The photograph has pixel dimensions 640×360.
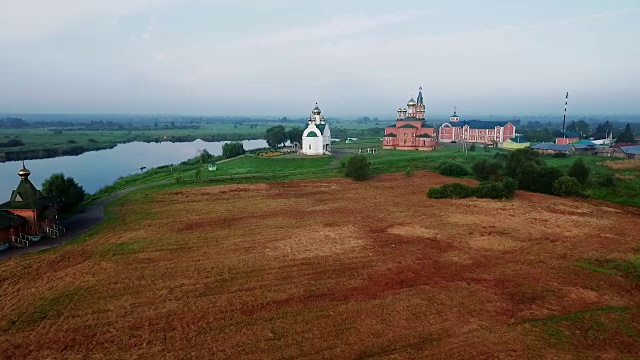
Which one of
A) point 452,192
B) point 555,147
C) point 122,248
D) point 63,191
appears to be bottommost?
point 122,248

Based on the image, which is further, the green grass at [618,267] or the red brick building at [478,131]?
the red brick building at [478,131]

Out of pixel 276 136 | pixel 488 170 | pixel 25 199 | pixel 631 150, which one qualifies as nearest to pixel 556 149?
pixel 631 150

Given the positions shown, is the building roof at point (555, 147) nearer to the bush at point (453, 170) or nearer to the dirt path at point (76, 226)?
the bush at point (453, 170)

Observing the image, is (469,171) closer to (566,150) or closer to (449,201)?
(449,201)

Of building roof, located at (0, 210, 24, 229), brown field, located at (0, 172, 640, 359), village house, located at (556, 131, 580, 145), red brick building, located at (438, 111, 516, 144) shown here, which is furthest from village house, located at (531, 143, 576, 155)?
building roof, located at (0, 210, 24, 229)

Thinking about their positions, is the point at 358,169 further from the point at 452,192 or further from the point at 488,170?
the point at 488,170

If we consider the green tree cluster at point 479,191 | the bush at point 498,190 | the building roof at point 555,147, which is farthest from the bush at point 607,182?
the building roof at point 555,147

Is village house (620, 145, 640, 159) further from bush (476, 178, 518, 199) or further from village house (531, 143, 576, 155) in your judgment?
bush (476, 178, 518, 199)
